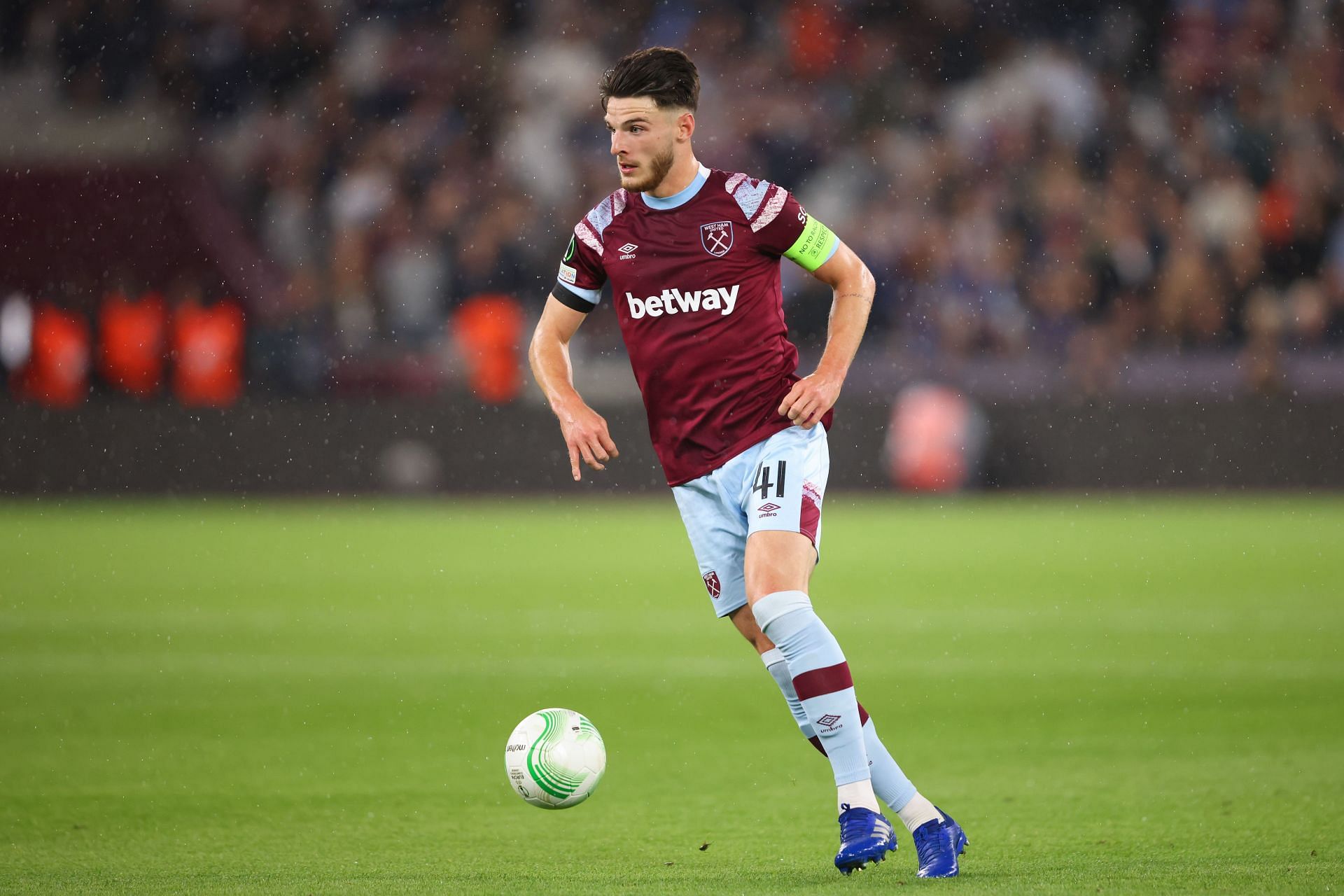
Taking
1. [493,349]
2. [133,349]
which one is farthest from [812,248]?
[133,349]

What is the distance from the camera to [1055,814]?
17.1ft

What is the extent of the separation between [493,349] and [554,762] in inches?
502

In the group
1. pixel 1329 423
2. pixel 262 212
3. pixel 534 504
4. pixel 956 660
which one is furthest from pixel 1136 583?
pixel 262 212

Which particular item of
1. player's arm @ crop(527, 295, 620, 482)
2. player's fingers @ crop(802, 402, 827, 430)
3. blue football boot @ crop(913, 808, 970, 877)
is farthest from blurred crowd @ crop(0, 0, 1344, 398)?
blue football boot @ crop(913, 808, 970, 877)

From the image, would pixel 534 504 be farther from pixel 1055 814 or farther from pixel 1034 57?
pixel 1055 814

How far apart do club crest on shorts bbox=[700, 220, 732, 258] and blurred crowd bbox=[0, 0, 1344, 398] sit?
1253cm

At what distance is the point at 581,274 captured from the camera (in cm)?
487

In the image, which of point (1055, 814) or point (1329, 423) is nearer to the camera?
point (1055, 814)

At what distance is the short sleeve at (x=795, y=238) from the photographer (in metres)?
4.66

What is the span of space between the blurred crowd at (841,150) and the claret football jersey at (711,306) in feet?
40.9

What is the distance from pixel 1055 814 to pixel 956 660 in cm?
341

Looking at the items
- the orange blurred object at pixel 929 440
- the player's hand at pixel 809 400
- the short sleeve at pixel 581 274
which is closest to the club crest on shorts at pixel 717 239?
the short sleeve at pixel 581 274

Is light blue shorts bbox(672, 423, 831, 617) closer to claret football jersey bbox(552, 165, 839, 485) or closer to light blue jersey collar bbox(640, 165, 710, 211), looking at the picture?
claret football jersey bbox(552, 165, 839, 485)

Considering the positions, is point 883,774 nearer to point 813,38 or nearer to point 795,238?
point 795,238
